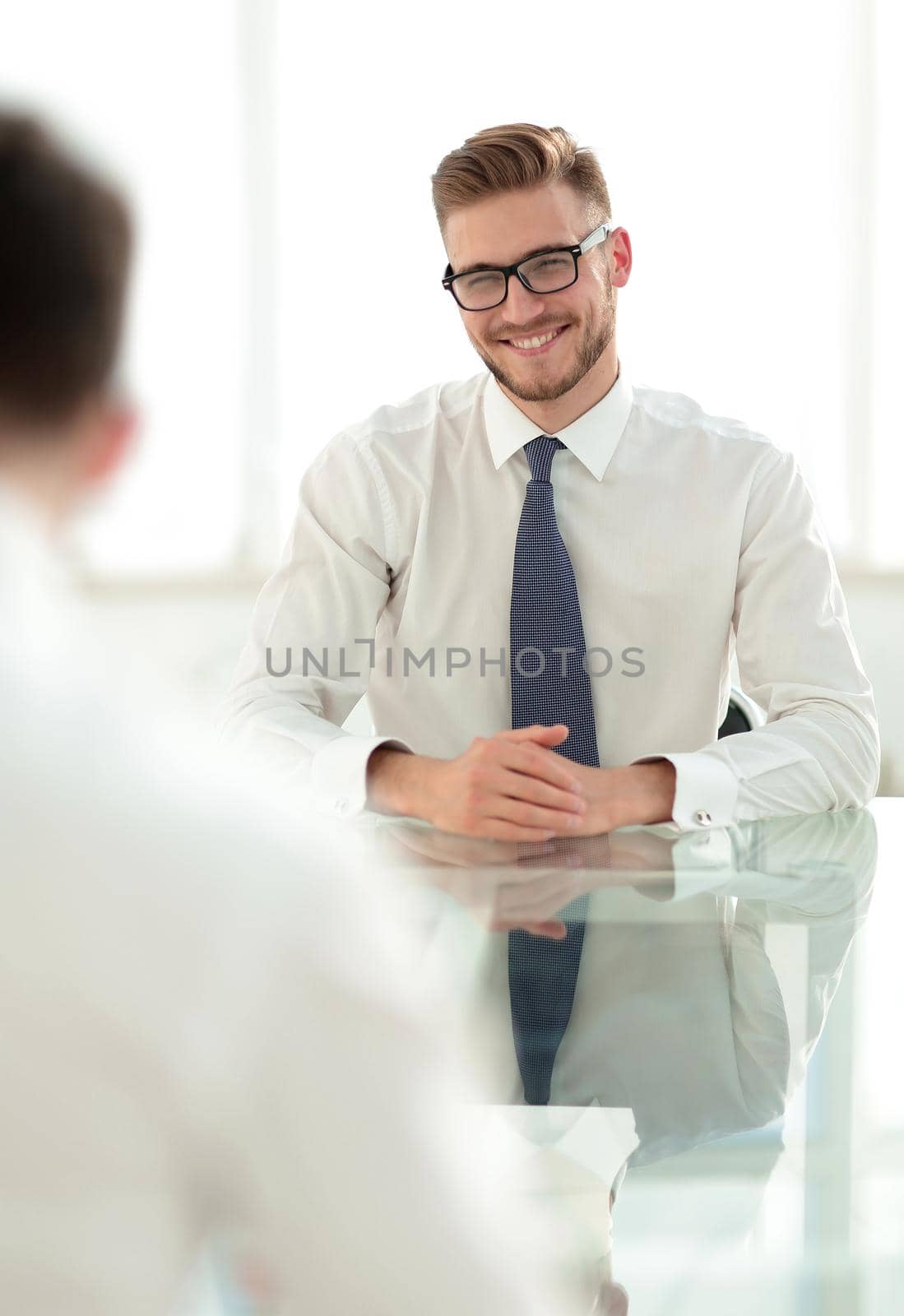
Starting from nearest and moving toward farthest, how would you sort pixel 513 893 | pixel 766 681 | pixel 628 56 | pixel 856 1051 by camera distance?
pixel 856 1051 < pixel 513 893 < pixel 766 681 < pixel 628 56

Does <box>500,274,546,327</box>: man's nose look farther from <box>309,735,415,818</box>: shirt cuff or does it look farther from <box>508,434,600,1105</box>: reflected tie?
<box>309,735,415,818</box>: shirt cuff

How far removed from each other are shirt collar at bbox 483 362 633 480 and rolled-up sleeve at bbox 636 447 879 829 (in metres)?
0.26

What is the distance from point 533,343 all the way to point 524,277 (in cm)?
11

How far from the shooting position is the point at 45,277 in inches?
19.6

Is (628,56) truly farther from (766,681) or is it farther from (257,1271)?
(257,1271)

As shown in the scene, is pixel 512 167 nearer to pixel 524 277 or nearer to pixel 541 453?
pixel 524 277

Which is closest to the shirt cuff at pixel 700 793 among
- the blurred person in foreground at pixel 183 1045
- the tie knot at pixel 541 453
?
the tie knot at pixel 541 453

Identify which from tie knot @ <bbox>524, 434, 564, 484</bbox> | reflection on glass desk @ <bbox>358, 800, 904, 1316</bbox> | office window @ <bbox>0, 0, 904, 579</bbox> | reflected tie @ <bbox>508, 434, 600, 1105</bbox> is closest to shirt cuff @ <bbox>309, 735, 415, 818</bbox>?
reflection on glass desk @ <bbox>358, 800, 904, 1316</bbox>

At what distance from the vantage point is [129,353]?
0.52m

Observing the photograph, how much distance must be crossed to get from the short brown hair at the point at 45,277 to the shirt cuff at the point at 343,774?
119 cm

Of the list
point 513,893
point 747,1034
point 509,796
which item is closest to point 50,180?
point 747,1034

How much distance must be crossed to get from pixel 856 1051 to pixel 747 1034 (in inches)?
2.9

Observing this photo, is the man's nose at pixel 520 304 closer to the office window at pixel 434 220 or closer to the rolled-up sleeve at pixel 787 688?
the rolled-up sleeve at pixel 787 688

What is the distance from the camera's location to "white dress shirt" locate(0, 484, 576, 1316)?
0.42 m
